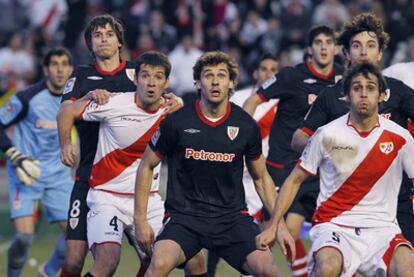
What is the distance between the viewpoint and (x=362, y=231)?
29.9 ft

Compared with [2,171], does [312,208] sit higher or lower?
higher

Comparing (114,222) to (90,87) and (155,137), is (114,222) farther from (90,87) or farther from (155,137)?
(90,87)

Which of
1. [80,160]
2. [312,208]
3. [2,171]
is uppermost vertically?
[80,160]

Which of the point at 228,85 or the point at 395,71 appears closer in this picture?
the point at 228,85

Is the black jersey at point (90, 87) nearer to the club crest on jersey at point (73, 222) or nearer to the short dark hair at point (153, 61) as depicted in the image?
the club crest on jersey at point (73, 222)

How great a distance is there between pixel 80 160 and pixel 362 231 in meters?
2.63

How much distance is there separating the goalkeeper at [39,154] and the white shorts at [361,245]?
4.05 metres

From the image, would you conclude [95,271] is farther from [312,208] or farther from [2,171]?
[2,171]

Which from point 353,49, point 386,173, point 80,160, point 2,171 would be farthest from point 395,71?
point 2,171

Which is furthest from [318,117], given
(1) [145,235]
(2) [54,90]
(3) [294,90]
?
(2) [54,90]

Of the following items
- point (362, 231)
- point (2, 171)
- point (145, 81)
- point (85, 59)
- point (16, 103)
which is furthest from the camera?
point (85, 59)

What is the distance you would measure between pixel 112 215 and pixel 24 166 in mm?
1968

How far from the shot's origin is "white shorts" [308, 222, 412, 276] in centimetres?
891

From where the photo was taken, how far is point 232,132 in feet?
30.9
